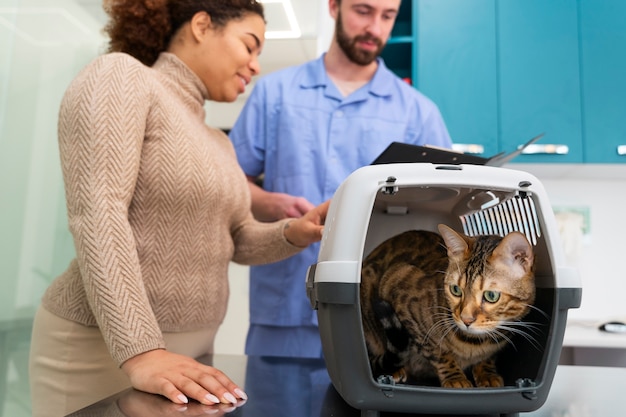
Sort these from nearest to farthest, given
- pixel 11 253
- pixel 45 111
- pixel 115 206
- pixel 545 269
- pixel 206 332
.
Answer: pixel 545 269
pixel 115 206
pixel 206 332
pixel 11 253
pixel 45 111

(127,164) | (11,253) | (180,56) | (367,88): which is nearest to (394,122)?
(367,88)

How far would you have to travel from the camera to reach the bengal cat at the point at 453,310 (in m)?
0.61

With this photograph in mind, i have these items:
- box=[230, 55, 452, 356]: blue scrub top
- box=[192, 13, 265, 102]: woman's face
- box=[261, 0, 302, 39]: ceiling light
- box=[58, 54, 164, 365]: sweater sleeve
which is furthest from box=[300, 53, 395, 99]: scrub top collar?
box=[58, 54, 164, 365]: sweater sleeve

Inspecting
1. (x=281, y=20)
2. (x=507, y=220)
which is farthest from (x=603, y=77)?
(x=507, y=220)

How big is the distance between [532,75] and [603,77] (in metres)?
0.29

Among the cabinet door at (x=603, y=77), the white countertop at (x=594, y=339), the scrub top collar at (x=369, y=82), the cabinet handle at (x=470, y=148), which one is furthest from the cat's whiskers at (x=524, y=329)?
the cabinet door at (x=603, y=77)

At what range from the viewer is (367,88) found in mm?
1584

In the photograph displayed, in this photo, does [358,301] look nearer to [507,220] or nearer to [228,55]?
[507,220]

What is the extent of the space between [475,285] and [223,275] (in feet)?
1.78

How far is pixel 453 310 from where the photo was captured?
2.04ft

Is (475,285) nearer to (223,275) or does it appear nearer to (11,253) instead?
(223,275)

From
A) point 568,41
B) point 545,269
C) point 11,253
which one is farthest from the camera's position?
point 568,41

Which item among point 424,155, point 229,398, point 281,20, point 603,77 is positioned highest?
point 281,20

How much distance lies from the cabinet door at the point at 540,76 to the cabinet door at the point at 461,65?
5cm
